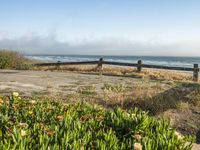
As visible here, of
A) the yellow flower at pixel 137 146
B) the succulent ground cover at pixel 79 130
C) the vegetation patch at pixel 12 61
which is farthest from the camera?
the vegetation patch at pixel 12 61

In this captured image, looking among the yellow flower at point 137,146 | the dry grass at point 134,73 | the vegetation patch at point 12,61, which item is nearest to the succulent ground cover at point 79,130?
the yellow flower at point 137,146

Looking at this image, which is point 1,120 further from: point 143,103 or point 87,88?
point 87,88

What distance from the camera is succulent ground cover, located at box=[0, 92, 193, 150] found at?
15.1ft

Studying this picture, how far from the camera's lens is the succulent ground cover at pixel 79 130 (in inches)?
181

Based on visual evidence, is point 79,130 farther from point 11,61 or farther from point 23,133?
point 11,61

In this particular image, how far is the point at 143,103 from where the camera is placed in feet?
39.8

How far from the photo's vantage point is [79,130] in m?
5.27

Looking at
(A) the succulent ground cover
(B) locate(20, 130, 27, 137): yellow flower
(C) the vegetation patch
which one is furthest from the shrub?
(B) locate(20, 130, 27, 137): yellow flower

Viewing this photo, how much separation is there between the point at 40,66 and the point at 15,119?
23392mm

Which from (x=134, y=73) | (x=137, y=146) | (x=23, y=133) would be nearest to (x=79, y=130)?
(x=23, y=133)

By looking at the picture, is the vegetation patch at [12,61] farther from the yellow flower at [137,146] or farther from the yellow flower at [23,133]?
the yellow flower at [137,146]

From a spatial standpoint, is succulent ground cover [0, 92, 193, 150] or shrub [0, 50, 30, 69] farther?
shrub [0, 50, 30, 69]

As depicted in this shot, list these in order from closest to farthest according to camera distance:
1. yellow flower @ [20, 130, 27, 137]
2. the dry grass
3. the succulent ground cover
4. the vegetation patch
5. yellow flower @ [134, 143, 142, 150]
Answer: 1. yellow flower @ [134, 143, 142, 150]
2. the succulent ground cover
3. yellow flower @ [20, 130, 27, 137]
4. the dry grass
5. the vegetation patch

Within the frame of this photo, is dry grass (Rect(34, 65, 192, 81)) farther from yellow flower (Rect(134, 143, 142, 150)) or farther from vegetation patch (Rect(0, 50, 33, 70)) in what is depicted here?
yellow flower (Rect(134, 143, 142, 150))
